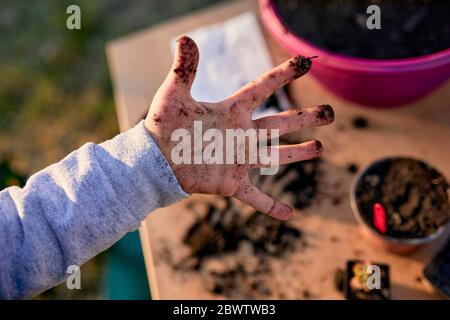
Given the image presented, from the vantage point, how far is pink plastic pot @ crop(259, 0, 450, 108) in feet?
2.74

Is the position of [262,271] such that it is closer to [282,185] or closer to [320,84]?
[282,185]

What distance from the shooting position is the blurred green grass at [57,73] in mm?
1721

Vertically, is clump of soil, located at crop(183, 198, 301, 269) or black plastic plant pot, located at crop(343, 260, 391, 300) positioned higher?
clump of soil, located at crop(183, 198, 301, 269)

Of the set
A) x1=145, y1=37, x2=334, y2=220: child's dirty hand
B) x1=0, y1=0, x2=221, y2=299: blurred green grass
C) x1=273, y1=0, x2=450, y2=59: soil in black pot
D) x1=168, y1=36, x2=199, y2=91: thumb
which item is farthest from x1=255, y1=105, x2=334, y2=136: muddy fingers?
x1=0, y1=0, x2=221, y2=299: blurred green grass

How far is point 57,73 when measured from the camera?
1833 mm

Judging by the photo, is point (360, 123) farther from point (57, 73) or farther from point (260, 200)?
point (57, 73)

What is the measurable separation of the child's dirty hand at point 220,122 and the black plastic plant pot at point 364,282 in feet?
0.55

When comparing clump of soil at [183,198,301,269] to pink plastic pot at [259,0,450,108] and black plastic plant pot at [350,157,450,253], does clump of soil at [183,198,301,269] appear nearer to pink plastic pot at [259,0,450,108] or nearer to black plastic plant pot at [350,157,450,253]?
black plastic plant pot at [350,157,450,253]

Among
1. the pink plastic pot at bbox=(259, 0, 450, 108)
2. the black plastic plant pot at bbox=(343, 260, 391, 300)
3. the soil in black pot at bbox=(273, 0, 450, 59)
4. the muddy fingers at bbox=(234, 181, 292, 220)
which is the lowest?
the black plastic plant pot at bbox=(343, 260, 391, 300)

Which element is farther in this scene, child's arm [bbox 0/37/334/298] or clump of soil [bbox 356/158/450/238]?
clump of soil [bbox 356/158/450/238]

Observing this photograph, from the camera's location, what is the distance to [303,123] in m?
0.75

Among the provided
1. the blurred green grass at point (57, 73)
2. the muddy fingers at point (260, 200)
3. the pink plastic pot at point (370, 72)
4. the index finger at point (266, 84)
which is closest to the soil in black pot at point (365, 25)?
the pink plastic pot at point (370, 72)

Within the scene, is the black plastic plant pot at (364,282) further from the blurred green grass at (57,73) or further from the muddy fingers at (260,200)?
the blurred green grass at (57,73)

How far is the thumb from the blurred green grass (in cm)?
104
